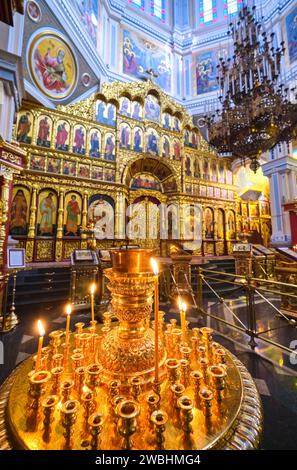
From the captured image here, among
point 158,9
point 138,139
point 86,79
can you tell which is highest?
point 158,9

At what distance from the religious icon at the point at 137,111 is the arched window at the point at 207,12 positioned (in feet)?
48.3

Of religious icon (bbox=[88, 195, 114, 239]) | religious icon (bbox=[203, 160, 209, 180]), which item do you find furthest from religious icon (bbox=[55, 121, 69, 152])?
religious icon (bbox=[203, 160, 209, 180])

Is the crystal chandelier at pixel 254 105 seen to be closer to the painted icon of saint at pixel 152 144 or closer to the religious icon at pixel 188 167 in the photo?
the painted icon of saint at pixel 152 144

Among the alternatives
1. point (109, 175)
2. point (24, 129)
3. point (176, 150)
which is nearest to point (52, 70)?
point (24, 129)

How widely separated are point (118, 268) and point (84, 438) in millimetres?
669

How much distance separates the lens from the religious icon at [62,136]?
892 centimetres

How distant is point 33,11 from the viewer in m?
8.16

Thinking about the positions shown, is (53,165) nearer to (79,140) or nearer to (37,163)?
(37,163)

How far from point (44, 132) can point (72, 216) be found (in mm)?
3855

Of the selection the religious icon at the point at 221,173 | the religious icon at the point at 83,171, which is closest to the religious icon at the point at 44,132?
the religious icon at the point at 83,171

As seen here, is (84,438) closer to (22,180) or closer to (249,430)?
(249,430)

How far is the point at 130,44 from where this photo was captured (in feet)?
46.4

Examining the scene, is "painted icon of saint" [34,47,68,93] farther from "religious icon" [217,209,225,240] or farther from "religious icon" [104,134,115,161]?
"religious icon" [217,209,225,240]

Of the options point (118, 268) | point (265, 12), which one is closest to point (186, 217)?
point (118, 268)
